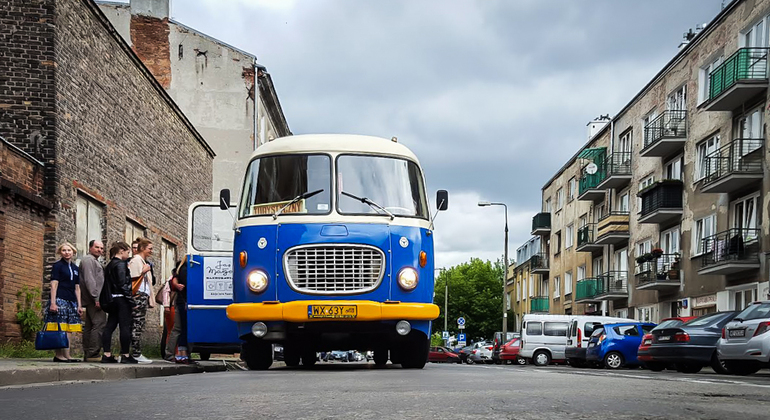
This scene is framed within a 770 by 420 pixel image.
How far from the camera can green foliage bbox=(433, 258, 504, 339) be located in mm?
92875

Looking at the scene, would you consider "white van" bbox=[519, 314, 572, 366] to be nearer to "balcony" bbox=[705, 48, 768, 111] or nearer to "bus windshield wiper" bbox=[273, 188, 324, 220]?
"balcony" bbox=[705, 48, 768, 111]

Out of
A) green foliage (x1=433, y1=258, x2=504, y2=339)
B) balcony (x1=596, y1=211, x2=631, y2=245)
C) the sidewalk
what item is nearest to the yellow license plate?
the sidewalk

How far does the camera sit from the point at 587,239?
167 ft

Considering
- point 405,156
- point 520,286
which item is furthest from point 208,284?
point 520,286

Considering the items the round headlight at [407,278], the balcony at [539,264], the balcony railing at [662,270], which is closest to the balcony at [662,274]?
the balcony railing at [662,270]

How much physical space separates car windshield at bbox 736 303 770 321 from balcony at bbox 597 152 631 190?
2805cm

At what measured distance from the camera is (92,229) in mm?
20812

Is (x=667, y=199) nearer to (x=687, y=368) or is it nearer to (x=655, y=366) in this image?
(x=687, y=368)

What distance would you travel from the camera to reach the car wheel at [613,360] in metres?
27.7

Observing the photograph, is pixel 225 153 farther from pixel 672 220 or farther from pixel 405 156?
pixel 405 156

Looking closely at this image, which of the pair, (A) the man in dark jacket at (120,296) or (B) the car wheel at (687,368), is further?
(B) the car wheel at (687,368)

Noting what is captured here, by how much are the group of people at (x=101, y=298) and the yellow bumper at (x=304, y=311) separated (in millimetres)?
1997

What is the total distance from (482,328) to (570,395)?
85.8 metres

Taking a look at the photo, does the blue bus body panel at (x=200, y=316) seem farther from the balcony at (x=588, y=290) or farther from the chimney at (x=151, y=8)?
the balcony at (x=588, y=290)
